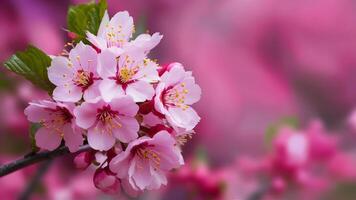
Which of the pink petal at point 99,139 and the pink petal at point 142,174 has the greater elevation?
the pink petal at point 142,174

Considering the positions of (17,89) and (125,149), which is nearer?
(125,149)

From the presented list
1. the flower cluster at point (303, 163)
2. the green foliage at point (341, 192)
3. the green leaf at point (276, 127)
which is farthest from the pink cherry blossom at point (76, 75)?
the green foliage at point (341, 192)

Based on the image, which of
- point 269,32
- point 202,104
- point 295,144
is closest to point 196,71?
point 202,104

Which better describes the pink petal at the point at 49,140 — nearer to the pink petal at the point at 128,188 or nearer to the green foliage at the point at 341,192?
the pink petal at the point at 128,188

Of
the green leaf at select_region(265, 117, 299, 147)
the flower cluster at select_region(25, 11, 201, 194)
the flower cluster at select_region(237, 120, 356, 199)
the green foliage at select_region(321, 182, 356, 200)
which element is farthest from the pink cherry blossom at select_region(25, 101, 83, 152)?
the green foliage at select_region(321, 182, 356, 200)

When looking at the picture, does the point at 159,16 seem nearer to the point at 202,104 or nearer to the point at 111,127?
the point at 202,104

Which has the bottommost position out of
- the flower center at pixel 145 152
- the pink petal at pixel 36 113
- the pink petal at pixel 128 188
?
the pink petal at pixel 36 113
